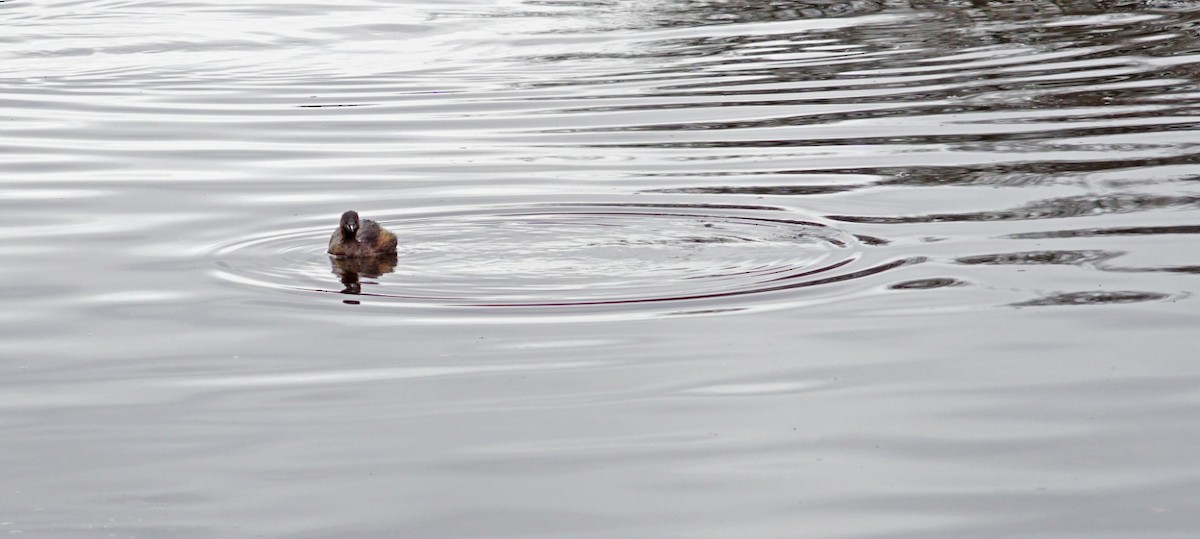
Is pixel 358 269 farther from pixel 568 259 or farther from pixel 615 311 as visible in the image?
pixel 615 311

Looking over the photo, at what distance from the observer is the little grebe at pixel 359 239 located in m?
11.0

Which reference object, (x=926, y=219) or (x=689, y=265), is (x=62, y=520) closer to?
(x=689, y=265)

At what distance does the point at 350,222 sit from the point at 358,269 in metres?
0.50

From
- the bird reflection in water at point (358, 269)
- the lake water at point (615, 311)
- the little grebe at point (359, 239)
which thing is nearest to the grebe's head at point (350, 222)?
the little grebe at point (359, 239)

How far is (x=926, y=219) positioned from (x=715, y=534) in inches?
238

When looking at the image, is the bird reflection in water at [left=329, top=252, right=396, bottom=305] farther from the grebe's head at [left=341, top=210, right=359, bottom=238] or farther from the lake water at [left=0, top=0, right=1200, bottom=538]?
the grebe's head at [left=341, top=210, right=359, bottom=238]

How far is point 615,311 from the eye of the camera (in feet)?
31.8

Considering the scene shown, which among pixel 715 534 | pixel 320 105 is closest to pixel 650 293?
pixel 715 534

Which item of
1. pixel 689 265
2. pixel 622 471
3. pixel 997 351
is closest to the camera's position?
pixel 622 471

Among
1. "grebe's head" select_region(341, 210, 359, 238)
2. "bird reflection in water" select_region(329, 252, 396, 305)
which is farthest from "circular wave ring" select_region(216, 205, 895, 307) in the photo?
"grebe's head" select_region(341, 210, 359, 238)

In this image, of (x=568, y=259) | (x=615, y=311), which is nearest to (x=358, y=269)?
(x=568, y=259)

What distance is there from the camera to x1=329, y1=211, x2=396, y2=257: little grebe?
36.2 ft

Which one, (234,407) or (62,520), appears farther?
(234,407)

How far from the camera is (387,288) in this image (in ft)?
34.8
